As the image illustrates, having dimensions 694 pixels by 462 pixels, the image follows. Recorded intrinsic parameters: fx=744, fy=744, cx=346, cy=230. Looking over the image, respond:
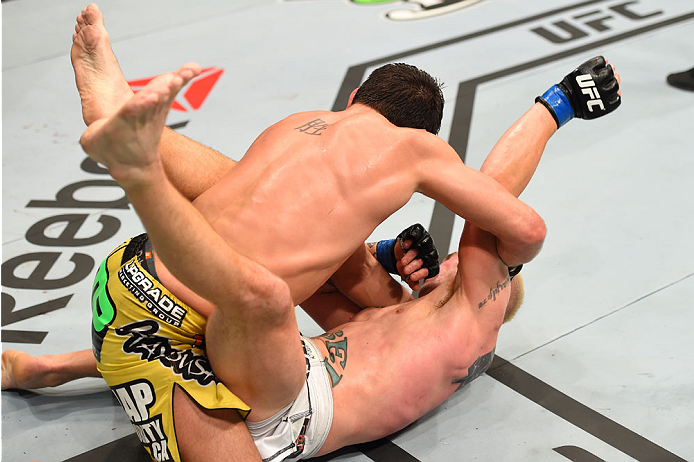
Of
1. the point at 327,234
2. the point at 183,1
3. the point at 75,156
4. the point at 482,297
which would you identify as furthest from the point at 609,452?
the point at 183,1

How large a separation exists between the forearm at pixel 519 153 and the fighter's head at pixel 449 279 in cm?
27

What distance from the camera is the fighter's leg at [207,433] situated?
5.46 feet

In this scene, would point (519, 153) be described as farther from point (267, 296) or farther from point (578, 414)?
point (267, 296)

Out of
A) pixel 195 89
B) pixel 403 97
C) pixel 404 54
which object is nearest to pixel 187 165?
pixel 403 97

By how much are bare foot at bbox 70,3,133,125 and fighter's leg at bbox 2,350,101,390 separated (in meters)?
0.82

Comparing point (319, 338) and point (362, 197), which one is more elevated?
point (362, 197)

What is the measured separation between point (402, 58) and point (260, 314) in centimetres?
288

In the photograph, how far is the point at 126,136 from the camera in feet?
3.96

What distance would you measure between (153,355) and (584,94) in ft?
4.45

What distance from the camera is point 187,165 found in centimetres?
208

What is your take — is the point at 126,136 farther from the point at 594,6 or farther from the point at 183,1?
the point at 183,1

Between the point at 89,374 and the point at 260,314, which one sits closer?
the point at 260,314

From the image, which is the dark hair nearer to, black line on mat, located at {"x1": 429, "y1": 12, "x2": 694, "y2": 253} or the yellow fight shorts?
the yellow fight shorts

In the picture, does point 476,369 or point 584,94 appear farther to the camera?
point 584,94
